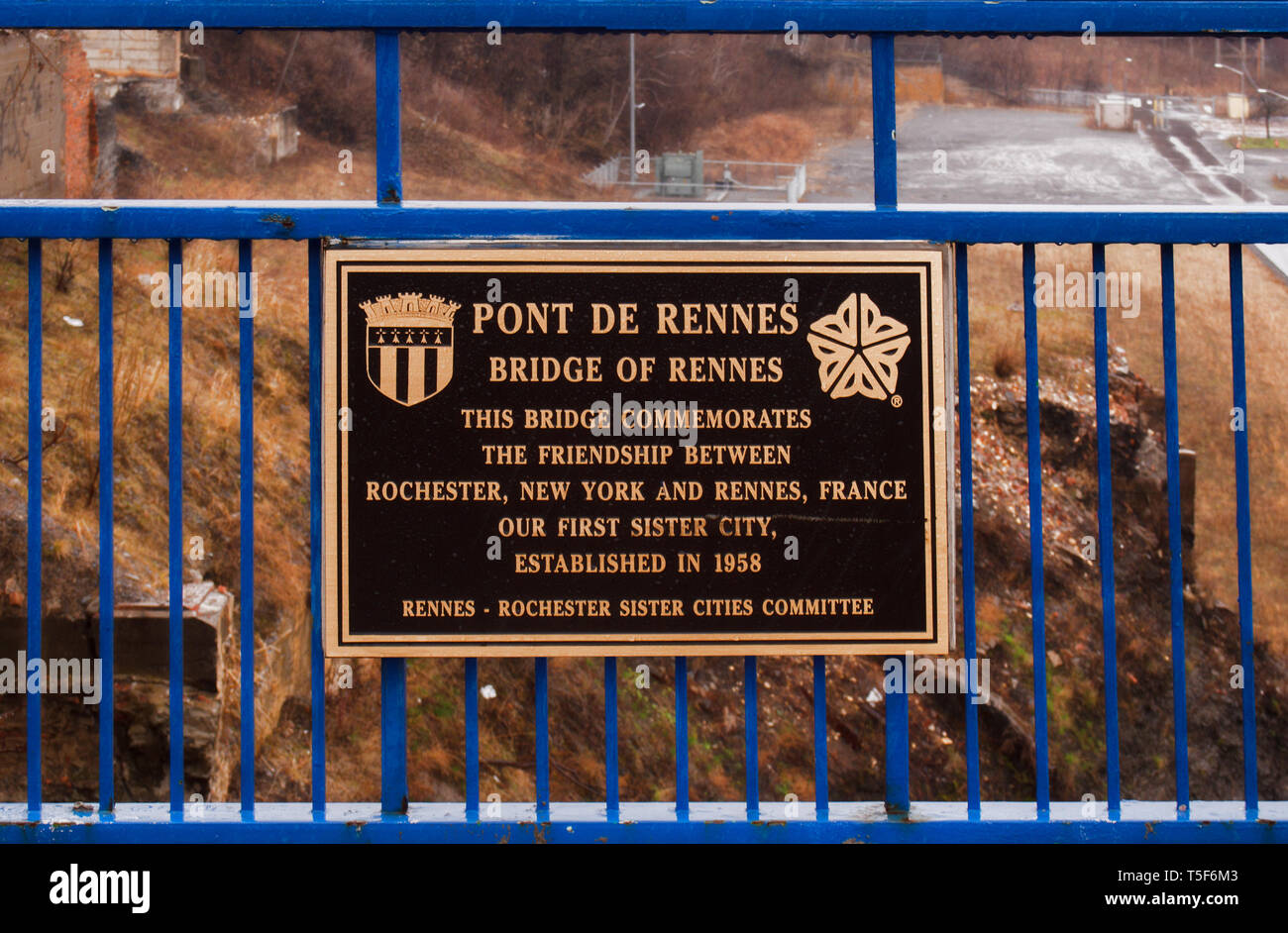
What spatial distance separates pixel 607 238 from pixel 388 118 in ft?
2.21

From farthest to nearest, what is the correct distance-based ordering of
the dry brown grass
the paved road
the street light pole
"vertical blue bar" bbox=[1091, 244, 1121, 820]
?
the street light pole, the paved road, the dry brown grass, "vertical blue bar" bbox=[1091, 244, 1121, 820]

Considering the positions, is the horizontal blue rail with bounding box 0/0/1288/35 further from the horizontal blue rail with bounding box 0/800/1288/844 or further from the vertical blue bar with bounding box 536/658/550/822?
the horizontal blue rail with bounding box 0/800/1288/844

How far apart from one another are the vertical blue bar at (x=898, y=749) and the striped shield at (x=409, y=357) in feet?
4.84

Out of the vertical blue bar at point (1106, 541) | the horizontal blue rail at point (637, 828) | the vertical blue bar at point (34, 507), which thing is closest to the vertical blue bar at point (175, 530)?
the horizontal blue rail at point (637, 828)

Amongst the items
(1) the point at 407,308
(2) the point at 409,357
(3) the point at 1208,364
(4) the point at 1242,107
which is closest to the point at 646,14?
(1) the point at 407,308

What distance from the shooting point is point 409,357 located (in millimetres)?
3148

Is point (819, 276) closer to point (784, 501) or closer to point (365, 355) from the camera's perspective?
point (784, 501)

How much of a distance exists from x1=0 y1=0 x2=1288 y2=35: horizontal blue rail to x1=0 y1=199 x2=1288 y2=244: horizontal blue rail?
1.59 feet

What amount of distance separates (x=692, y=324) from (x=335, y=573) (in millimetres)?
1196

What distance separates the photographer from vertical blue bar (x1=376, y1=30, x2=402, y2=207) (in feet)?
10.2

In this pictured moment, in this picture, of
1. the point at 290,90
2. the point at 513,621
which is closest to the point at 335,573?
the point at 513,621

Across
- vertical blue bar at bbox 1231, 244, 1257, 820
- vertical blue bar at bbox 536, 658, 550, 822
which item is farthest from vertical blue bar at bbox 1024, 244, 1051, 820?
vertical blue bar at bbox 536, 658, 550, 822

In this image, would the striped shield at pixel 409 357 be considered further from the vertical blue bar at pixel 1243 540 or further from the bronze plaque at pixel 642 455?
the vertical blue bar at pixel 1243 540

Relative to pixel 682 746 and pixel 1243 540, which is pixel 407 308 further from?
pixel 1243 540
